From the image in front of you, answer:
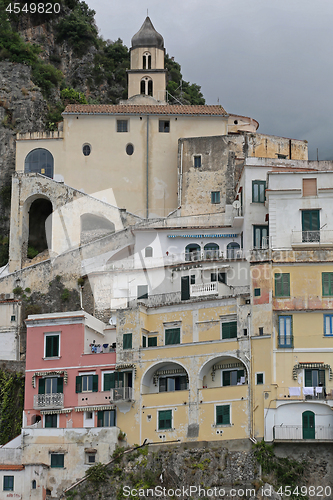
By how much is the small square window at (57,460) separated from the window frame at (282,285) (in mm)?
13754

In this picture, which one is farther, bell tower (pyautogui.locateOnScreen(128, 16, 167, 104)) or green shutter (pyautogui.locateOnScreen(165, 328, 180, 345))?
bell tower (pyautogui.locateOnScreen(128, 16, 167, 104))

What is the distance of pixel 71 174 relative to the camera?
6481 cm

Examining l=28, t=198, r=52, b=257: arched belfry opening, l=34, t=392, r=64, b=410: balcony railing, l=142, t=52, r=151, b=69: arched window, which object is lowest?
l=34, t=392, r=64, b=410: balcony railing

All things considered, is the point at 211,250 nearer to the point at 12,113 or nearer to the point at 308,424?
the point at 308,424

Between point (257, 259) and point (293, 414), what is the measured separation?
815 centimetres

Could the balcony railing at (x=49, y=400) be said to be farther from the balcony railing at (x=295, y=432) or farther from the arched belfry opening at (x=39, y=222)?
the arched belfry opening at (x=39, y=222)

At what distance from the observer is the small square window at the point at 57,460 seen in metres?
46.9

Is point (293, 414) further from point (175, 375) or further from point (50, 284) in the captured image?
point (50, 284)

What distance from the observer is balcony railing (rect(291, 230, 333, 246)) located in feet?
159

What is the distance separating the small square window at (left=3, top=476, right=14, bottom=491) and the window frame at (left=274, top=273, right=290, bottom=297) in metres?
16.5

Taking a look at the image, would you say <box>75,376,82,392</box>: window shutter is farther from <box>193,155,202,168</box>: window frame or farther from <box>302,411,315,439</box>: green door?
<box>193,155,202,168</box>: window frame

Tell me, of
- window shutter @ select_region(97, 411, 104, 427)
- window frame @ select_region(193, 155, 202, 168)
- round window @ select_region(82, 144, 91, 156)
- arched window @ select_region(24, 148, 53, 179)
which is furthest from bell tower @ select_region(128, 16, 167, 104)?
window shutter @ select_region(97, 411, 104, 427)

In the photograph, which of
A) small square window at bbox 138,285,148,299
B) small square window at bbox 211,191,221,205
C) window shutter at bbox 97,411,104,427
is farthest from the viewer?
small square window at bbox 211,191,221,205

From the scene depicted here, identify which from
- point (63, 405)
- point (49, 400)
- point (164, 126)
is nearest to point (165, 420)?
point (63, 405)
